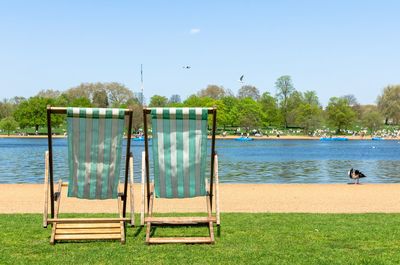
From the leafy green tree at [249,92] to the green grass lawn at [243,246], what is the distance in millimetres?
124348

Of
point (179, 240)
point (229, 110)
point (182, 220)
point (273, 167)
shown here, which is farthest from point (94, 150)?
point (229, 110)

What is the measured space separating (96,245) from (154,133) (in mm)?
1485

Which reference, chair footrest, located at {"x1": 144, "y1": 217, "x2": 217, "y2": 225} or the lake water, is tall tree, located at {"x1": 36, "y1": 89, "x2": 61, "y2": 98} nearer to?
the lake water

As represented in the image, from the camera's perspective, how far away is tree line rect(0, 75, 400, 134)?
119 metres

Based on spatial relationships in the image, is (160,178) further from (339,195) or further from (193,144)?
(339,195)

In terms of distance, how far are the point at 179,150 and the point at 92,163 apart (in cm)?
108

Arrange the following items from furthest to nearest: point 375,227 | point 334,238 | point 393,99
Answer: point 393,99, point 375,227, point 334,238

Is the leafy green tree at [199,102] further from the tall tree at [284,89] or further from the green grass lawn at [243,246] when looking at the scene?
the green grass lawn at [243,246]

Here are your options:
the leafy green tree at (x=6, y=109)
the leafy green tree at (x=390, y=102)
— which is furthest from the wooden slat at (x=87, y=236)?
the leafy green tree at (x=6, y=109)

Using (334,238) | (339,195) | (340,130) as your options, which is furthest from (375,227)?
(340,130)

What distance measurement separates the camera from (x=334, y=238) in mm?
7406

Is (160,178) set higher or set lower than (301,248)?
higher

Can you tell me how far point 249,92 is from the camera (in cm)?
13312

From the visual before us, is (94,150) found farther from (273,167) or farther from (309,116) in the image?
(309,116)
